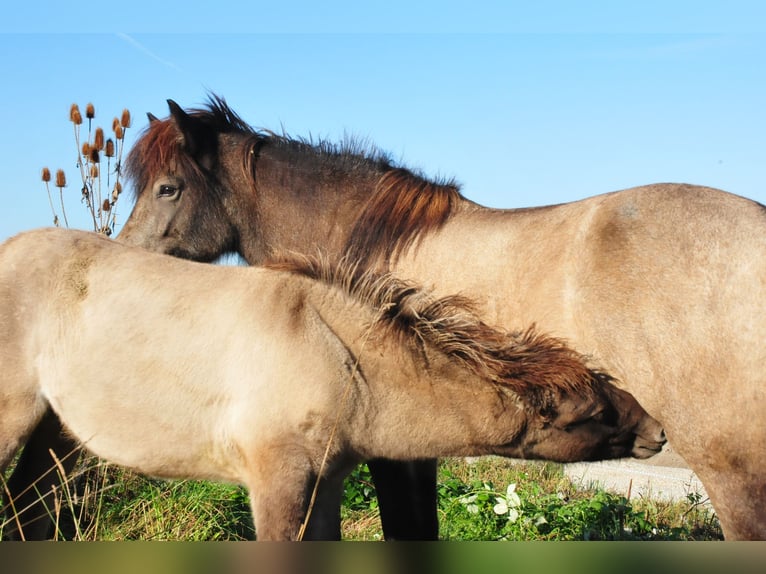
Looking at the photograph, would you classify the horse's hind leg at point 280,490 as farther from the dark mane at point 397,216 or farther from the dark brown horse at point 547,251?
the dark mane at point 397,216

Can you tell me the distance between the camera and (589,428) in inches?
141

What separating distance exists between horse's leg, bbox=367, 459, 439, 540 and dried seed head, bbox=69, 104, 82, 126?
3.63 metres

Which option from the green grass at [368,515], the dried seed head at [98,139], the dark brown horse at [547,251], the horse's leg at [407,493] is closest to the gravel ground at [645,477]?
the green grass at [368,515]

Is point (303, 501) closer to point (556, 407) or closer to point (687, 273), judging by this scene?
point (556, 407)

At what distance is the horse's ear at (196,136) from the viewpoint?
5.61 m

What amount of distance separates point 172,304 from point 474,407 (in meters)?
1.54

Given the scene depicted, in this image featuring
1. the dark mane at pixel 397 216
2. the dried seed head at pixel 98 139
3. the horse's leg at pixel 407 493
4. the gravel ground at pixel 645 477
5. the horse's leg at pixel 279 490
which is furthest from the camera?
the gravel ground at pixel 645 477

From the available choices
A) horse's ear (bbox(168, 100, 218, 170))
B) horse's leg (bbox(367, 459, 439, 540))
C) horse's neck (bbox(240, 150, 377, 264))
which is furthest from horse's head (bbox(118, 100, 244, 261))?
horse's leg (bbox(367, 459, 439, 540))

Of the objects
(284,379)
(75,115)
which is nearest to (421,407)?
(284,379)

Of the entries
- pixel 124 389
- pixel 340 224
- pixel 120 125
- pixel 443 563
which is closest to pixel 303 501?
pixel 124 389

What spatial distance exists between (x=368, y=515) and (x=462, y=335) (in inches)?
123

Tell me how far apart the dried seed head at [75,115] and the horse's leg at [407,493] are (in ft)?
11.9

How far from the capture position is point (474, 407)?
11.7ft

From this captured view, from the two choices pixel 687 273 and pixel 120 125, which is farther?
pixel 120 125
